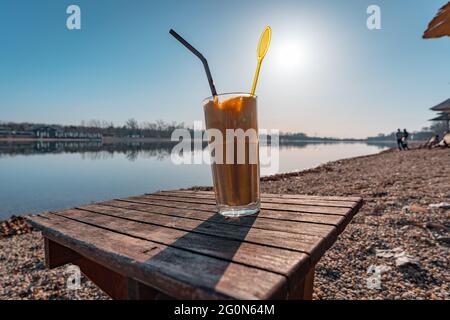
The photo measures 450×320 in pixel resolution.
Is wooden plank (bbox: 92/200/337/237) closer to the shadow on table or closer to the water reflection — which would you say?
the shadow on table

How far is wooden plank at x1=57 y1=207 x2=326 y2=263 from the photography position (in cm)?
65

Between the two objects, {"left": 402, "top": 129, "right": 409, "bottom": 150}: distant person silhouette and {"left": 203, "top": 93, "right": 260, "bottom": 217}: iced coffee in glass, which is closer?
{"left": 203, "top": 93, "right": 260, "bottom": 217}: iced coffee in glass

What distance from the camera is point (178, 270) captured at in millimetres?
523

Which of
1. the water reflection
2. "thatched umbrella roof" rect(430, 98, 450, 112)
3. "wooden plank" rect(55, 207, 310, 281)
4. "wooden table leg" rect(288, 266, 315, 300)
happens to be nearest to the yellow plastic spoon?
"wooden plank" rect(55, 207, 310, 281)

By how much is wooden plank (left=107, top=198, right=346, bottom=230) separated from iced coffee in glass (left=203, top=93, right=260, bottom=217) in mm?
81

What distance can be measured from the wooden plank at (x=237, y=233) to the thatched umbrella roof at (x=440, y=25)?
269 cm

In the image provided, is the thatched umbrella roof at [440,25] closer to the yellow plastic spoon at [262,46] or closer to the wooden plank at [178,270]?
the yellow plastic spoon at [262,46]

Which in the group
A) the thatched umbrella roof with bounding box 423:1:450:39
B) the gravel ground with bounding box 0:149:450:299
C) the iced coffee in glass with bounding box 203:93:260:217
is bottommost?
the gravel ground with bounding box 0:149:450:299

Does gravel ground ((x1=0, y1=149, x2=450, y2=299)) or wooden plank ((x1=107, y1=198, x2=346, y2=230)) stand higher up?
wooden plank ((x1=107, y1=198, x2=346, y2=230))

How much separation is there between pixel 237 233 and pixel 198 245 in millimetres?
144

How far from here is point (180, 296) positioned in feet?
1.57

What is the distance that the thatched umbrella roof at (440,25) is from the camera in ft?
7.34

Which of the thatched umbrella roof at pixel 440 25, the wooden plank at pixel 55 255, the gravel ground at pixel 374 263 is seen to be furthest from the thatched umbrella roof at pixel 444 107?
the wooden plank at pixel 55 255
